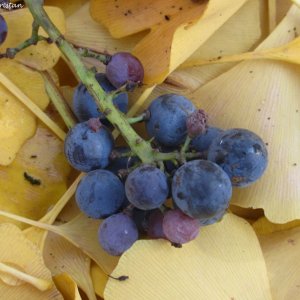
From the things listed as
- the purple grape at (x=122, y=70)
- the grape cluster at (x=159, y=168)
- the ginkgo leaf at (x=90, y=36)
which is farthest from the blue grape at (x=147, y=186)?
the ginkgo leaf at (x=90, y=36)

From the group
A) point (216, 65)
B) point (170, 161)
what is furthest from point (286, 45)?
point (170, 161)

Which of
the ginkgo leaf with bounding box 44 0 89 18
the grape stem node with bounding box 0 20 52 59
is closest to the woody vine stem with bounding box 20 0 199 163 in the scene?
the grape stem node with bounding box 0 20 52 59

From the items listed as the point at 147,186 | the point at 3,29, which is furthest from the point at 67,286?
the point at 3,29

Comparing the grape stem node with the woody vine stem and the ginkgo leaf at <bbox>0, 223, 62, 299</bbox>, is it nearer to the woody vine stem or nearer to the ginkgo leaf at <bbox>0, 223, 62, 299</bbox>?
the woody vine stem

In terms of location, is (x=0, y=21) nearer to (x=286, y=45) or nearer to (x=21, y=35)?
(x=21, y=35)

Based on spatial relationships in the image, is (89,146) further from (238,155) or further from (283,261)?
(283,261)

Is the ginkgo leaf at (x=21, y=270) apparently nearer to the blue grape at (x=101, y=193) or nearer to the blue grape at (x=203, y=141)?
the blue grape at (x=101, y=193)
